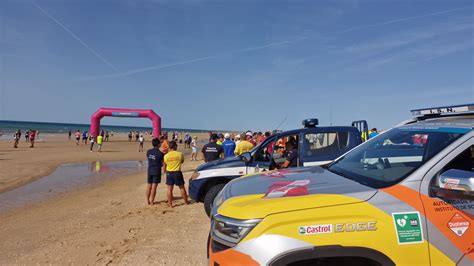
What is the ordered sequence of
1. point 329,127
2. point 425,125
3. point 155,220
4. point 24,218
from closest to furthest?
point 425,125, point 329,127, point 155,220, point 24,218

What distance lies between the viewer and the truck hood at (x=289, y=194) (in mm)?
2273

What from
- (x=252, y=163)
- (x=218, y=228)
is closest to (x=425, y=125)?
(x=218, y=228)

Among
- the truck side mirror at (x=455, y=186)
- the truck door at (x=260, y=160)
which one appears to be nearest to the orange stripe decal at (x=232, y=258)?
the truck side mirror at (x=455, y=186)

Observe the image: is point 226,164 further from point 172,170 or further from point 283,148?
point 172,170

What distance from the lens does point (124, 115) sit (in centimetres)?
3744

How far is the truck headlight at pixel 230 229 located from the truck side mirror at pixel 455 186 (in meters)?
1.22

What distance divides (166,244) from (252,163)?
87.5 inches

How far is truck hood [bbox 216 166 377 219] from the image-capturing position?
2273mm

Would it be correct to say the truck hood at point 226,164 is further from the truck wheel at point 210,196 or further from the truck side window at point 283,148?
the truck side window at point 283,148

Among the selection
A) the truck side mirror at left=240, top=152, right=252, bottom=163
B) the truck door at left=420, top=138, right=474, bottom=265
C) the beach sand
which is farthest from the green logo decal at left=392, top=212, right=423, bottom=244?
the truck side mirror at left=240, top=152, right=252, bottom=163

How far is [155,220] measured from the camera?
280 inches

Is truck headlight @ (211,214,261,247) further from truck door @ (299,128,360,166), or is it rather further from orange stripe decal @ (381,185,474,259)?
truck door @ (299,128,360,166)

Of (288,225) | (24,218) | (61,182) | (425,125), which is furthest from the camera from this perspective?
(61,182)

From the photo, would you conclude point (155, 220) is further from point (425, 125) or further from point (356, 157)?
point (425, 125)
